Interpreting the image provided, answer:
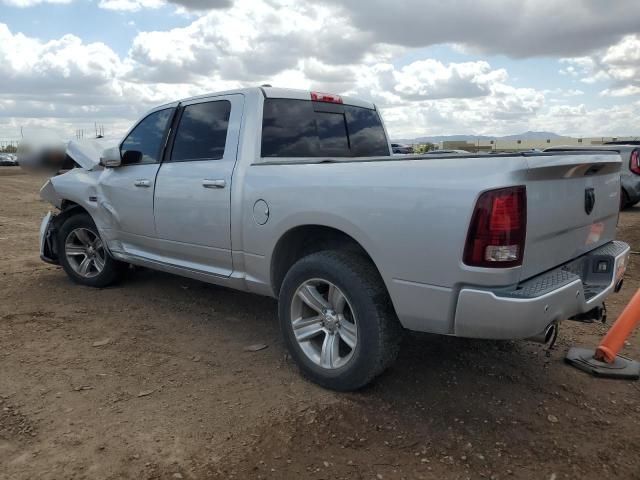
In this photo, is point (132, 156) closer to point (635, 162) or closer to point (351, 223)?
point (351, 223)

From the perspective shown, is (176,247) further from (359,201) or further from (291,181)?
(359,201)

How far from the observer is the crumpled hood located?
559cm

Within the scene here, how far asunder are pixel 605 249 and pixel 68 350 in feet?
12.8

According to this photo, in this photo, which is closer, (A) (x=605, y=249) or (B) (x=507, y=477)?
(B) (x=507, y=477)

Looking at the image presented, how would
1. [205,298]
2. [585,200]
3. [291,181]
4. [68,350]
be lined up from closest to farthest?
[585,200], [291,181], [68,350], [205,298]

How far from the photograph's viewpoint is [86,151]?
567cm

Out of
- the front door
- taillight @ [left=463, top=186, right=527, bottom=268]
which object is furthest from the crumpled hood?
taillight @ [left=463, top=186, right=527, bottom=268]

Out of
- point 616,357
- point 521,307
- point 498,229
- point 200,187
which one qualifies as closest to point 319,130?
point 200,187

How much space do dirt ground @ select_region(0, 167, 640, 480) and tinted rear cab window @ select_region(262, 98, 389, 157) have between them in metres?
1.55

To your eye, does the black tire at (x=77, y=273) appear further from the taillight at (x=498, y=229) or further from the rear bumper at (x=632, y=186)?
the rear bumper at (x=632, y=186)

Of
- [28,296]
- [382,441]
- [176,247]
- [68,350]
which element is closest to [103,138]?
[28,296]

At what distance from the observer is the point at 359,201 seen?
121 inches

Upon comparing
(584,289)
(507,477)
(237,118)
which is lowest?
(507,477)

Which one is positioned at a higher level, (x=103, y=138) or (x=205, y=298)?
(x=103, y=138)
